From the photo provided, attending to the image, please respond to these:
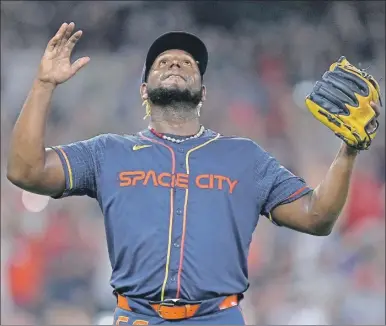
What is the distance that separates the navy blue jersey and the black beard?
6.0 inches

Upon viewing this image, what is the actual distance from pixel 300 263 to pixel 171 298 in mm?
2976

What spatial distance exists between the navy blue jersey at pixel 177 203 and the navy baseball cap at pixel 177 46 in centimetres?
37

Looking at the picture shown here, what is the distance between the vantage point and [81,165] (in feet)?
8.31

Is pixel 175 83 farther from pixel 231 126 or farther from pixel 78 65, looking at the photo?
pixel 231 126

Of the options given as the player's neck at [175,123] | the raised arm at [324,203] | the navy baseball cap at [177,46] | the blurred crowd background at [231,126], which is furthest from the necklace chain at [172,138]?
the blurred crowd background at [231,126]

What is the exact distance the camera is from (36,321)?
16.7 feet

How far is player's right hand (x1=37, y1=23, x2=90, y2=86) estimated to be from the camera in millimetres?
2414

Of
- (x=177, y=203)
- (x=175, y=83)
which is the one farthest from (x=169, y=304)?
(x=175, y=83)

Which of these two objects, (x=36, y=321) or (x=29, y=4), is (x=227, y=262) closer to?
(x=36, y=321)

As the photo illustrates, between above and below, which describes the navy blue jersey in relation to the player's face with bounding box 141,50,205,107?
below

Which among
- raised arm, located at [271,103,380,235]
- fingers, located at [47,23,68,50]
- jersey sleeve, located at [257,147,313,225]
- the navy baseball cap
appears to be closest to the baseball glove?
raised arm, located at [271,103,380,235]

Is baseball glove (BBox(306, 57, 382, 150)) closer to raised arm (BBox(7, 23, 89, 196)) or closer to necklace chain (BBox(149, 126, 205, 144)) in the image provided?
necklace chain (BBox(149, 126, 205, 144))

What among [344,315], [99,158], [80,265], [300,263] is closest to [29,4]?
[80,265]

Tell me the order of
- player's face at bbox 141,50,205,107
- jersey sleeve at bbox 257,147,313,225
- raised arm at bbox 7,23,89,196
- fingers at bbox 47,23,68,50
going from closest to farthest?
raised arm at bbox 7,23,89,196
fingers at bbox 47,23,68,50
jersey sleeve at bbox 257,147,313,225
player's face at bbox 141,50,205,107
